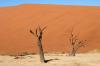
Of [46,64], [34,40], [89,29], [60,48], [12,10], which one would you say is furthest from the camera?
[12,10]

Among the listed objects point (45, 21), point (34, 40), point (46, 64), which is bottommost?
point (46, 64)

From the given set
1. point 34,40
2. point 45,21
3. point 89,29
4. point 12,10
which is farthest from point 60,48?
point 12,10

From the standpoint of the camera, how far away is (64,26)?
45.7 m

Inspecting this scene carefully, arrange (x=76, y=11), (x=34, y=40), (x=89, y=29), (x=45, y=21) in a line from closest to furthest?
(x=34, y=40), (x=89, y=29), (x=45, y=21), (x=76, y=11)

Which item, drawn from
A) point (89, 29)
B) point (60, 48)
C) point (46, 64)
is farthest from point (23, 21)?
point (46, 64)

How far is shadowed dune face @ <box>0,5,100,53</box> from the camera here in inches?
1462

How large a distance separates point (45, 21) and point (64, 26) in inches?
156

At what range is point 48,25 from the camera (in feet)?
153

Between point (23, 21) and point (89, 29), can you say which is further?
point (23, 21)

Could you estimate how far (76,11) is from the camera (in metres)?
53.0

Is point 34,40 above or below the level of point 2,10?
below

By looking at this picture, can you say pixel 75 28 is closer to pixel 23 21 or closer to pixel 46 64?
pixel 23 21

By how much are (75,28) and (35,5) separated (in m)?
17.4

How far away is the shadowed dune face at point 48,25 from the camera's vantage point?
3712 centimetres
